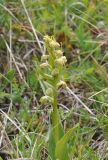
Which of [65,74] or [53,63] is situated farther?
[65,74]

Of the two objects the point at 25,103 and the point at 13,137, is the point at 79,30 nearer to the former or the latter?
the point at 25,103

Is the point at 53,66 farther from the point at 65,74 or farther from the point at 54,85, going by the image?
the point at 65,74

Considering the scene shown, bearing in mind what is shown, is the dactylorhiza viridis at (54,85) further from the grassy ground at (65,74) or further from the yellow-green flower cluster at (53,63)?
the grassy ground at (65,74)

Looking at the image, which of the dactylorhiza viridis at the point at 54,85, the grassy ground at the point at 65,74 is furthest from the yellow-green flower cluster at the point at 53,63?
the grassy ground at the point at 65,74

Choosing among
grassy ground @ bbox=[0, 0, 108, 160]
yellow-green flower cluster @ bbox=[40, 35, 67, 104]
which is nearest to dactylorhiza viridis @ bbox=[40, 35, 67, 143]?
yellow-green flower cluster @ bbox=[40, 35, 67, 104]

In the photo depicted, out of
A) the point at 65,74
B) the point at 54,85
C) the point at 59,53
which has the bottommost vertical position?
the point at 65,74

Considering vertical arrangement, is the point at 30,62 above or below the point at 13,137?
above

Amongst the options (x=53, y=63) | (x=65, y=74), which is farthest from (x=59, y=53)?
(x=65, y=74)

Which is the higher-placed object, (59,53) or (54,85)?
(59,53)

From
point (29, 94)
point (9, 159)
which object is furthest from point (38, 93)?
point (9, 159)

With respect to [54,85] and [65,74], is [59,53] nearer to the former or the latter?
[54,85]
